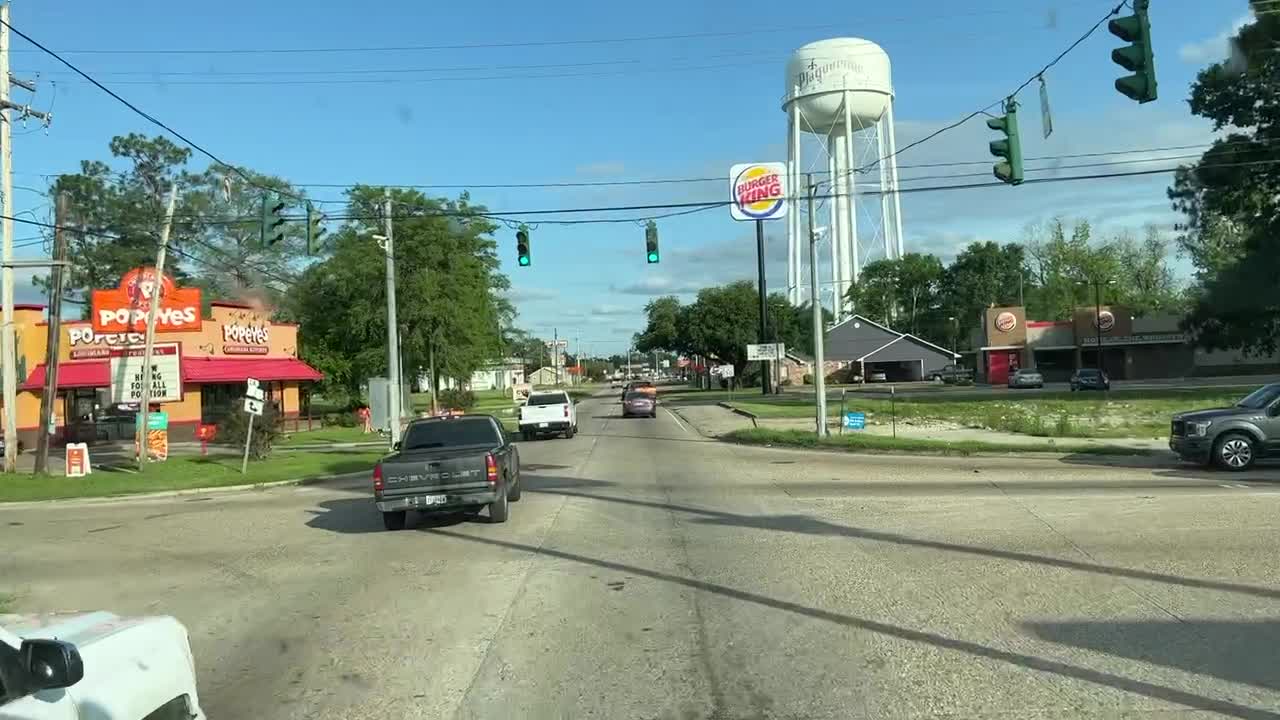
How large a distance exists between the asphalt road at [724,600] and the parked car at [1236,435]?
2.72m

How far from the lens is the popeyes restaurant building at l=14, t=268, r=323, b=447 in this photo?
108 ft

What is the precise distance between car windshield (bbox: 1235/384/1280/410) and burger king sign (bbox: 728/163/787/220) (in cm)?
1230

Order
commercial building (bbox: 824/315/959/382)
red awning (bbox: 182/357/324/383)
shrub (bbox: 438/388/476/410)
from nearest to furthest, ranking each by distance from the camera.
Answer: red awning (bbox: 182/357/324/383)
shrub (bbox: 438/388/476/410)
commercial building (bbox: 824/315/959/382)

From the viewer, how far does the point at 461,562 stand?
443 inches

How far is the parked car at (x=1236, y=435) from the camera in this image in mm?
19516

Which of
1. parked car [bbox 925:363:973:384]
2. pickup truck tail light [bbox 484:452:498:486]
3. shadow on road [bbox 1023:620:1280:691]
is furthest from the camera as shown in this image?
parked car [bbox 925:363:973:384]

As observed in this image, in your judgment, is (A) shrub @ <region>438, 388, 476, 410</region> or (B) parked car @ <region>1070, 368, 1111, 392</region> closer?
(A) shrub @ <region>438, 388, 476, 410</region>

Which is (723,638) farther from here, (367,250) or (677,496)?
(367,250)

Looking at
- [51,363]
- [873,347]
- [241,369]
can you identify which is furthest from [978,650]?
[873,347]

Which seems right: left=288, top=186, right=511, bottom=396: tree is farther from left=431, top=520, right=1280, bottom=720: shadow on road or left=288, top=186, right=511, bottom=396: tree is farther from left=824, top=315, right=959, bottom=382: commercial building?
left=824, top=315, right=959, bottom=382: commercial building

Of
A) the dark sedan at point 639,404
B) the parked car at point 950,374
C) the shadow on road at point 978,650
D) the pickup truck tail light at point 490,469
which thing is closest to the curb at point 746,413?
the dark sedan at point 639,404

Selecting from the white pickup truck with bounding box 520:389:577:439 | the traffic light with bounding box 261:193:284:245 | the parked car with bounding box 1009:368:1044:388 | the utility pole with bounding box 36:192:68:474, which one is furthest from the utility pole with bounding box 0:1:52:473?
the parked car with bounding box 1009:368:1044:388

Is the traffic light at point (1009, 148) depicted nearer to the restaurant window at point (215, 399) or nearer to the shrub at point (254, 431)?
the shrub at point (254, 431)

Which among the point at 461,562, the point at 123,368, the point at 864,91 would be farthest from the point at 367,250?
the point at 461,562
